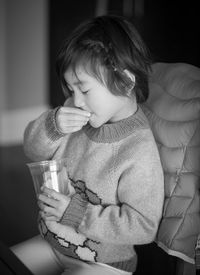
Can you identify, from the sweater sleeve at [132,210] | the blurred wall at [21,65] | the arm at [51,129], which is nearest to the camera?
the sweater sleeve at [132,210]

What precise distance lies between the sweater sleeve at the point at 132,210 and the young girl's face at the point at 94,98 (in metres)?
0.13

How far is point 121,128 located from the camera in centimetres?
86

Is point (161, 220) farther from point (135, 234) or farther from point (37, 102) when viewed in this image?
point (37, 102)

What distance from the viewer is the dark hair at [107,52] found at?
31.5 inches

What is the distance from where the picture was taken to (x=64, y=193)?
85 centimetres

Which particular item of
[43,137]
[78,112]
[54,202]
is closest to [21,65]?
[43,137]

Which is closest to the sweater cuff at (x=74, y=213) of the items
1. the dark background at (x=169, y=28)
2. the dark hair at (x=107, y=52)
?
the dark hair at (x=107, y=52)

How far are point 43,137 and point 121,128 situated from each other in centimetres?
26

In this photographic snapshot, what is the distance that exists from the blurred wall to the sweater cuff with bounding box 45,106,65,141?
4.27 feet

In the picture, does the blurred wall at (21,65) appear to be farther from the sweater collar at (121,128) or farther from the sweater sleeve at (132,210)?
the sweater sleeve at (132,210)

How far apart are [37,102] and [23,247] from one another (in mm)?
1624

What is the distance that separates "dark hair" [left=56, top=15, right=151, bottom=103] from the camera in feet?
2.63

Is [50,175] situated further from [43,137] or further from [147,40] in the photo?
[147,40]

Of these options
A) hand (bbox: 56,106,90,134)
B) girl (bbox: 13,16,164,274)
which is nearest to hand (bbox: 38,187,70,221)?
girl (bbox: 13,16,164,274)
